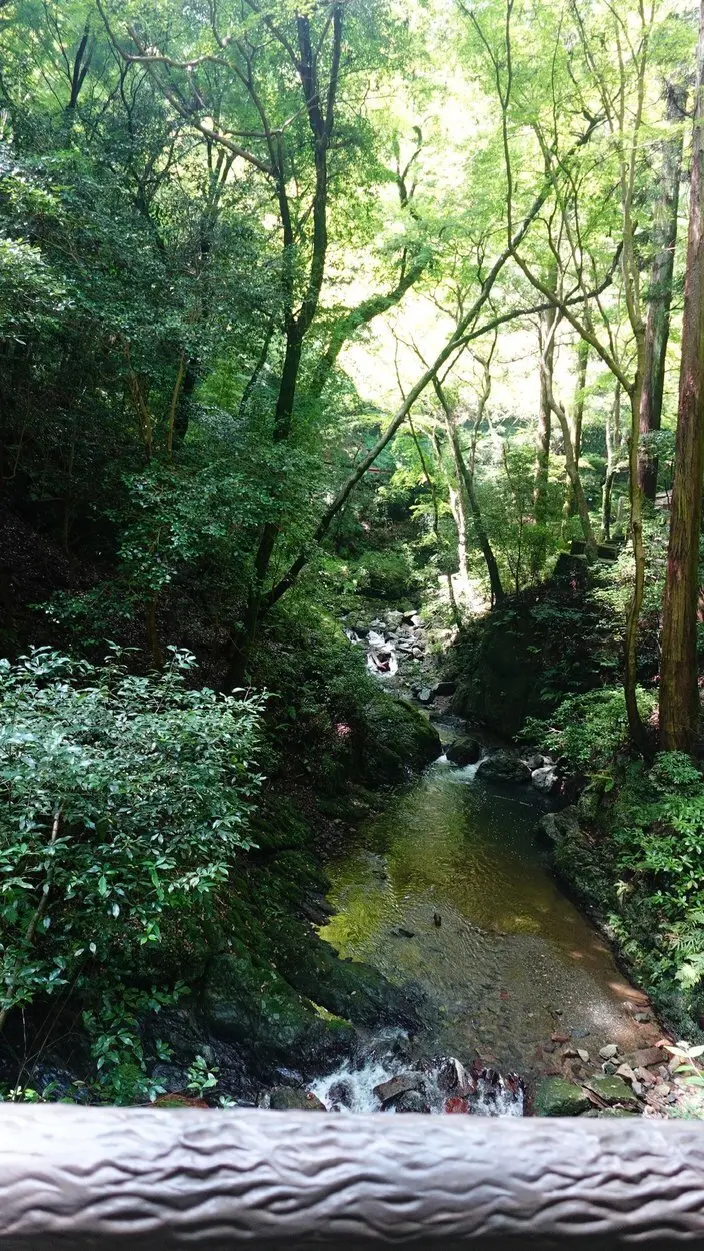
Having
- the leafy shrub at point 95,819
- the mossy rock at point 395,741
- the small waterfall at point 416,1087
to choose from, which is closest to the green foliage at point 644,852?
the small waterfall at point 416,1087

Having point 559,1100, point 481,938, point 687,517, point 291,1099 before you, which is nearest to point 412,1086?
point 291,1099

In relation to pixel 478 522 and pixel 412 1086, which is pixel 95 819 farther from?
pixel 478 522

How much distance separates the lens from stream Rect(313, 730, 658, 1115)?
5.58 metres

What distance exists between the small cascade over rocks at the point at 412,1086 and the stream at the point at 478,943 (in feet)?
0.06

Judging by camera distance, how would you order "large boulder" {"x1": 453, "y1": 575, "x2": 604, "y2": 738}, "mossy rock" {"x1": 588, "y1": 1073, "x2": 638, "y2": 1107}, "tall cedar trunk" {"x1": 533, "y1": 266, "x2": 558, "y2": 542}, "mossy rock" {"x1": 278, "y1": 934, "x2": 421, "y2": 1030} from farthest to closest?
"tall cedar trunk" {"x1": 533, "y1": 266, "x2": 558, "y2": 542}, "large boulder" {"x1": 453, "y1": 575, "x2": 604, "y2": 738}, "mossy rock" {"x1": 278, "y1": 934, "x2": 421, "y2": 1030}, "mossy rock" {"x1": 588, "y1": 1073, "x2": 638, "y2": 1107}

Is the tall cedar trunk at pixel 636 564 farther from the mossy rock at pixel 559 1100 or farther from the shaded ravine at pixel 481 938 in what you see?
the mossy rock at pixel 559 1100

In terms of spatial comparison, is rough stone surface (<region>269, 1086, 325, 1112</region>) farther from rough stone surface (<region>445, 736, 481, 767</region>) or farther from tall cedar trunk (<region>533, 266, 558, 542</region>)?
tall cedar trunk (<region>533, 266, 558, 542</region>)

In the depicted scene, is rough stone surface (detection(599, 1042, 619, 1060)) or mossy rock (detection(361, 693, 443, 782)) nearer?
rough stone surface (detection(599, 1042, 619, 1060))

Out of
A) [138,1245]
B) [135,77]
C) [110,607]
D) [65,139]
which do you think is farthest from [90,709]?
[135,77]

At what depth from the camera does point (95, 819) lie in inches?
120

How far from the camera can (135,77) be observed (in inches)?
349

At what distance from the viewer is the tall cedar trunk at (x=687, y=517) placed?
6.89m

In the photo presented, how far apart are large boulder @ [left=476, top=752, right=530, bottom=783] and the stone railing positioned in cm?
1116

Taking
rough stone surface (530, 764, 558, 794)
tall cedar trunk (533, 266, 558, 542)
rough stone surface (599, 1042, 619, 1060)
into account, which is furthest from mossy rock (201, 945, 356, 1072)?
tall cedar trunk (533, 266, 558, 542)
